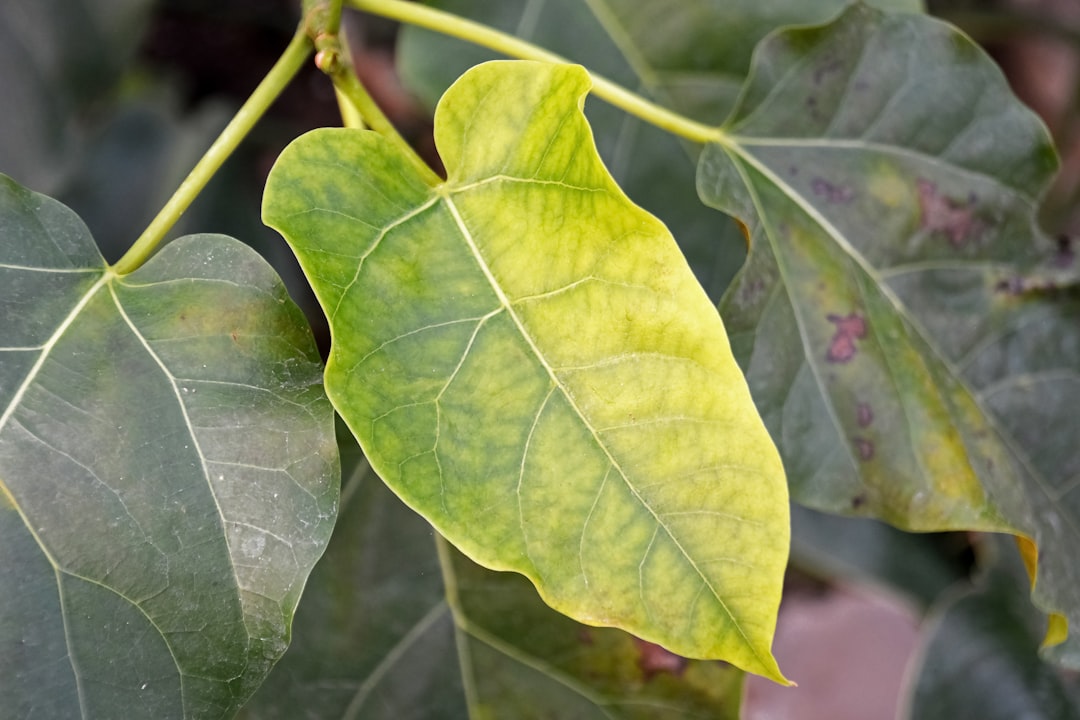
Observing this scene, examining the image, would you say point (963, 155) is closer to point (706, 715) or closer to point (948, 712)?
point (706, 715)

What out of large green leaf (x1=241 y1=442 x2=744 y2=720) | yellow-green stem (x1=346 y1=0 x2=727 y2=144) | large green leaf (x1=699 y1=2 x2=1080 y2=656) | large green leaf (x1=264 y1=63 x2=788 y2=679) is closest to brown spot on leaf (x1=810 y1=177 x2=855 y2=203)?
large green leaf (x1=699 y1=2 x2=1080 y2=656)

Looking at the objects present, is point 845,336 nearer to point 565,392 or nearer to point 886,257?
point 886,257

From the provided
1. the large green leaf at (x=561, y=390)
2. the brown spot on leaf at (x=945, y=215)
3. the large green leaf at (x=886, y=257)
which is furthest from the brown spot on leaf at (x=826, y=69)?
the large green leaf at (x=561, y=390)

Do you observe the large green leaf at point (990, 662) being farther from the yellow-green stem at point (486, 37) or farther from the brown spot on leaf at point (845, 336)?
the yellow-green stem at point (486, 37)

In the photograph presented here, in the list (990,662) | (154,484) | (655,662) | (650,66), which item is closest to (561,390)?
(154,484)

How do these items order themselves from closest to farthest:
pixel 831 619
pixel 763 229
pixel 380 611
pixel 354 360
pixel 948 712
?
pixel 354 360
pixel 763 229
pixel 380 611
pixel 948 712
pixel 831 619

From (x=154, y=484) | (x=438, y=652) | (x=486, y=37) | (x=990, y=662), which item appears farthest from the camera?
(x=990, y=662)

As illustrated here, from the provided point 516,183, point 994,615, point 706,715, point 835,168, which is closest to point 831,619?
point 994,615
